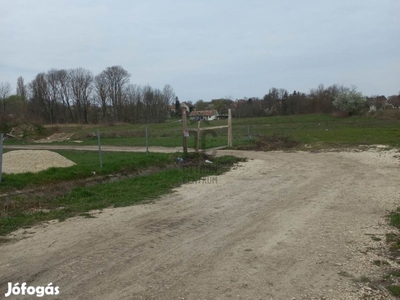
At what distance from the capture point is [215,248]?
5.25m

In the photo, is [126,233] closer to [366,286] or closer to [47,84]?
[366,286]

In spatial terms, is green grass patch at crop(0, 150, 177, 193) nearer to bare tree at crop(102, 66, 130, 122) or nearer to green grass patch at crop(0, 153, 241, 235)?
green grass patch at crop(0, 153, 241, 235)

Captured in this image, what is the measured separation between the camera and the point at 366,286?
157 inches

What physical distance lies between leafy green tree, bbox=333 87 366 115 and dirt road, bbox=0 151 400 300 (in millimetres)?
52839

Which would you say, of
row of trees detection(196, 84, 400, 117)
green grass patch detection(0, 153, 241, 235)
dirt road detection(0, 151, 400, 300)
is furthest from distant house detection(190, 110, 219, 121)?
dirt road detection(0, 151, 400, 300)

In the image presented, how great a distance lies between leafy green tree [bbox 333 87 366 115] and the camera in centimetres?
5791

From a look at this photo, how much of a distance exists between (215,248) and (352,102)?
193 feet

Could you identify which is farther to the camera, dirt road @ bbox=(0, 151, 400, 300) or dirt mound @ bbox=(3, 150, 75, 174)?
dirt mound @ bbox=(3, 150, 75, 174)

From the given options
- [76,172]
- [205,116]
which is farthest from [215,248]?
[205,116]

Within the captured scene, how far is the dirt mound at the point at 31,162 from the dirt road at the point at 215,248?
550 centimetres

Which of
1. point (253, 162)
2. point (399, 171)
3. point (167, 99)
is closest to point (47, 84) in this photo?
point (167, 99)

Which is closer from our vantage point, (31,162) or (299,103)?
(31,162)

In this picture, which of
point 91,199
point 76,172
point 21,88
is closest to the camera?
point 91,199

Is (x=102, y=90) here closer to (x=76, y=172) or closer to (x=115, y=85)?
(x=115, y=85)
